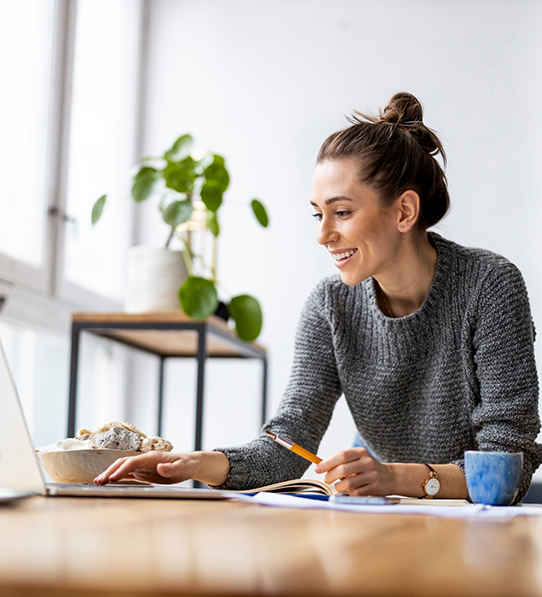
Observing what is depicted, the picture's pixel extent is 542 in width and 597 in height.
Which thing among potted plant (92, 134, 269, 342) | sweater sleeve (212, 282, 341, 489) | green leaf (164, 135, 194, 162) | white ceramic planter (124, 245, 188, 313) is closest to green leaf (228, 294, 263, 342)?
potted plant (92, 134, 269, 342)

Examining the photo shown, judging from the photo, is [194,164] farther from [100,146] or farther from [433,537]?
[433,537]

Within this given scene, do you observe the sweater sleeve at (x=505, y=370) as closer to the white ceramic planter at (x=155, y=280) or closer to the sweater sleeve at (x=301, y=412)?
the sweater sleeve at (x=301, y=412)

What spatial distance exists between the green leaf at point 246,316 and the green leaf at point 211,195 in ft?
1.00

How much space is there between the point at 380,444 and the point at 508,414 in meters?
0.38

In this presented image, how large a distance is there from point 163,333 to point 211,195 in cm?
45

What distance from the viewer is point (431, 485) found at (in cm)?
99

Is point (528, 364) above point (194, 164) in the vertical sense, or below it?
below

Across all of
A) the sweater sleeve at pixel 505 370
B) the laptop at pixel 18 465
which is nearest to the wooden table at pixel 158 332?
the sweater sleeve at pixel 505 370

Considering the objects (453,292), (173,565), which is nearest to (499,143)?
(453,292)

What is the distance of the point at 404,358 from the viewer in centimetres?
135

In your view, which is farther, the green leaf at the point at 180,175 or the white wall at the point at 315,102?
the white wall at the point at 315,102

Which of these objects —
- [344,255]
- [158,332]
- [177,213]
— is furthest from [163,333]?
[344,255]

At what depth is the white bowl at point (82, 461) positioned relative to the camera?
3.02 ft

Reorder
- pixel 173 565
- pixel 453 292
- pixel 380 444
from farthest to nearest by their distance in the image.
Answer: pixel 380 444 < pixel 453 292 < pixel 173 565
